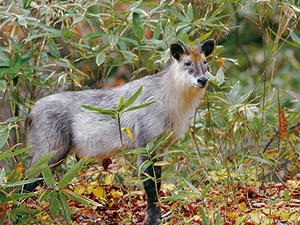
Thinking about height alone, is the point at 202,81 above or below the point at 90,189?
above

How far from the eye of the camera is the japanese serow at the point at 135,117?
3131mm

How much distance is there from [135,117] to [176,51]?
0.73 meters

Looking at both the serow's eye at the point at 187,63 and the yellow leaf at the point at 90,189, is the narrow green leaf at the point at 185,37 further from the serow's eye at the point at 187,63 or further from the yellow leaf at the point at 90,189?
the yellow leaf at the point at 90,189

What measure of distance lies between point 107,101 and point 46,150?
29.4 inches

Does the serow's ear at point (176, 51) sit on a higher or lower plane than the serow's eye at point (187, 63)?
higher

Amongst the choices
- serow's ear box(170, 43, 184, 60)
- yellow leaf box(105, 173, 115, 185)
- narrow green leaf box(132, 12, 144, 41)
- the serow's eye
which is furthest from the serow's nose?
yellow leaf box(105, 173, 115, 185)

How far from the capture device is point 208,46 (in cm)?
318

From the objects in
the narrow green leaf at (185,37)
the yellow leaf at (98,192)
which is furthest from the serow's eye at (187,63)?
the yellow leaf at (98,192)

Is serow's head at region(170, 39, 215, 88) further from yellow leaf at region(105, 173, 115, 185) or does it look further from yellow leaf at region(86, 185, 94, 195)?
yellow leaf at region(86, 185, 94, 195)

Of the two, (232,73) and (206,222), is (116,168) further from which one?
(232,73)

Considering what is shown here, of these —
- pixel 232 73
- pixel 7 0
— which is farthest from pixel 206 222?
pixel 7 0

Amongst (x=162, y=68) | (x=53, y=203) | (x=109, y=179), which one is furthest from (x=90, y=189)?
(x=162, y=68)

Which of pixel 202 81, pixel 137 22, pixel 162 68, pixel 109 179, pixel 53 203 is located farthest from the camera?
pixel 162 68

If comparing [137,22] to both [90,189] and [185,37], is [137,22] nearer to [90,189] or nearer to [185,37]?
[185,37]
